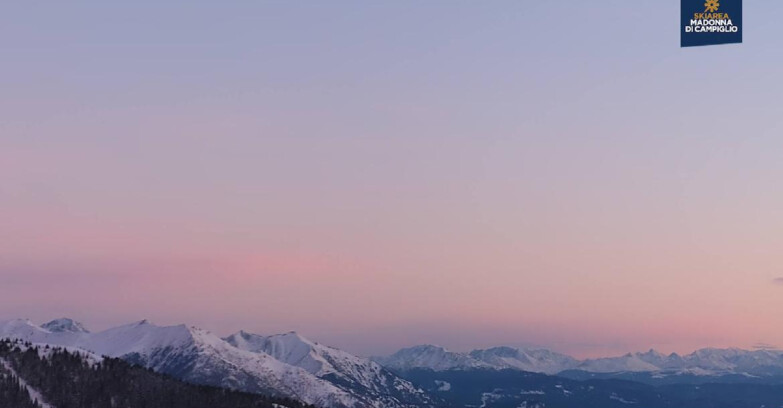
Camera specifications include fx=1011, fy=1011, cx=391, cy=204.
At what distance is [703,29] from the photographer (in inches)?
7849

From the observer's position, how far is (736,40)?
19488cm

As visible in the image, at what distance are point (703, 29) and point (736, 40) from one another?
24.0 ft
